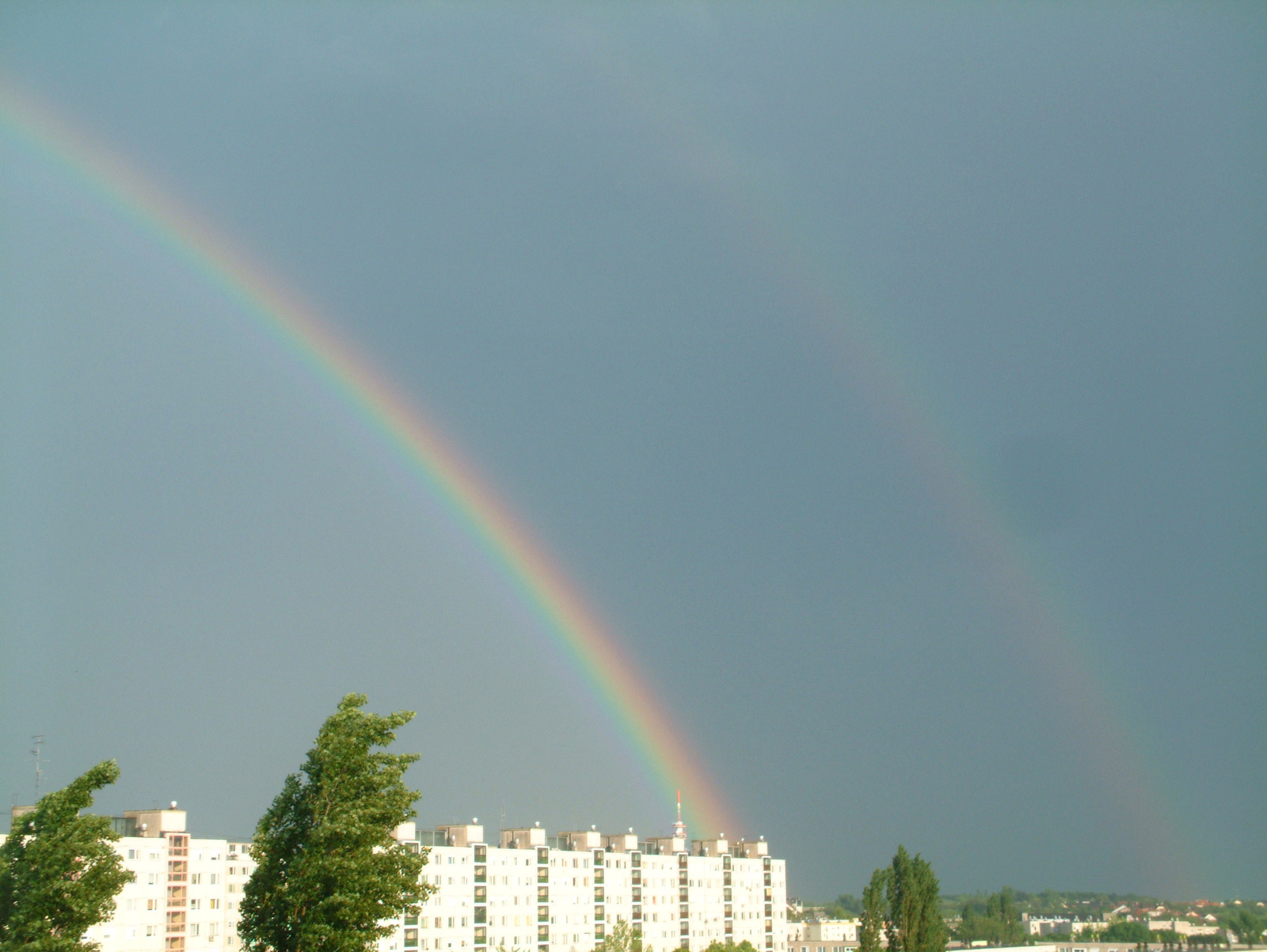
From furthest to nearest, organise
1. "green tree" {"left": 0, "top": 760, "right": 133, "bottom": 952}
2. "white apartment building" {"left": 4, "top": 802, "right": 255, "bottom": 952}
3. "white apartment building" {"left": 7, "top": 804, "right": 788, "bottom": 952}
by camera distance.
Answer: "white apartment building" {"left": 7, "top": 804, "right": 788, "bottom": 952} < "white apartment building" {"left": 4, "top": 802, "right": 255, "bottom": 952} < "green tree" {"left": 0, "top": 760, "right": 133, "bottom": 952}

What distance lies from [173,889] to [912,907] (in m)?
54.1

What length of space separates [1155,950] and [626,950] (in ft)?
457

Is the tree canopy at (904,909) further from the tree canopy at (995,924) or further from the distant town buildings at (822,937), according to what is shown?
the tree canopy at (995,924)

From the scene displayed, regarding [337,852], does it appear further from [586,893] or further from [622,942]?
[586,893]

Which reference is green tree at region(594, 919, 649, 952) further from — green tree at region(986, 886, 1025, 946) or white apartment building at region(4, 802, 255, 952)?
green tree at region(986, 886, 1025, 946)

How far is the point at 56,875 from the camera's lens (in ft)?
96.9

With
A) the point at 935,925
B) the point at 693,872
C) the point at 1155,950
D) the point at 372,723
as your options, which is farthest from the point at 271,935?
the point at 1155,950

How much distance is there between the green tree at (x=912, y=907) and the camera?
99.1 metres

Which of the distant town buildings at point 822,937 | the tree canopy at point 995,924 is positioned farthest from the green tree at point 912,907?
the tree canopy at point 995,924

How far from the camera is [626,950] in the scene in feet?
295

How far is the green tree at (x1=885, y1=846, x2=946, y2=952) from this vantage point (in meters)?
99.1

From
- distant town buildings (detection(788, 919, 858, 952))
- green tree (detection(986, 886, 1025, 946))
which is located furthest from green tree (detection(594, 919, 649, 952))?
green tree (detection(986, 886, 1025, 946))

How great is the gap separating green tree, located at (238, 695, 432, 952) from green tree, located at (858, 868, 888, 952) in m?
74.4

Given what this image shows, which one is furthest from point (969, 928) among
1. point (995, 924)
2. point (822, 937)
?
point (822, 937)
